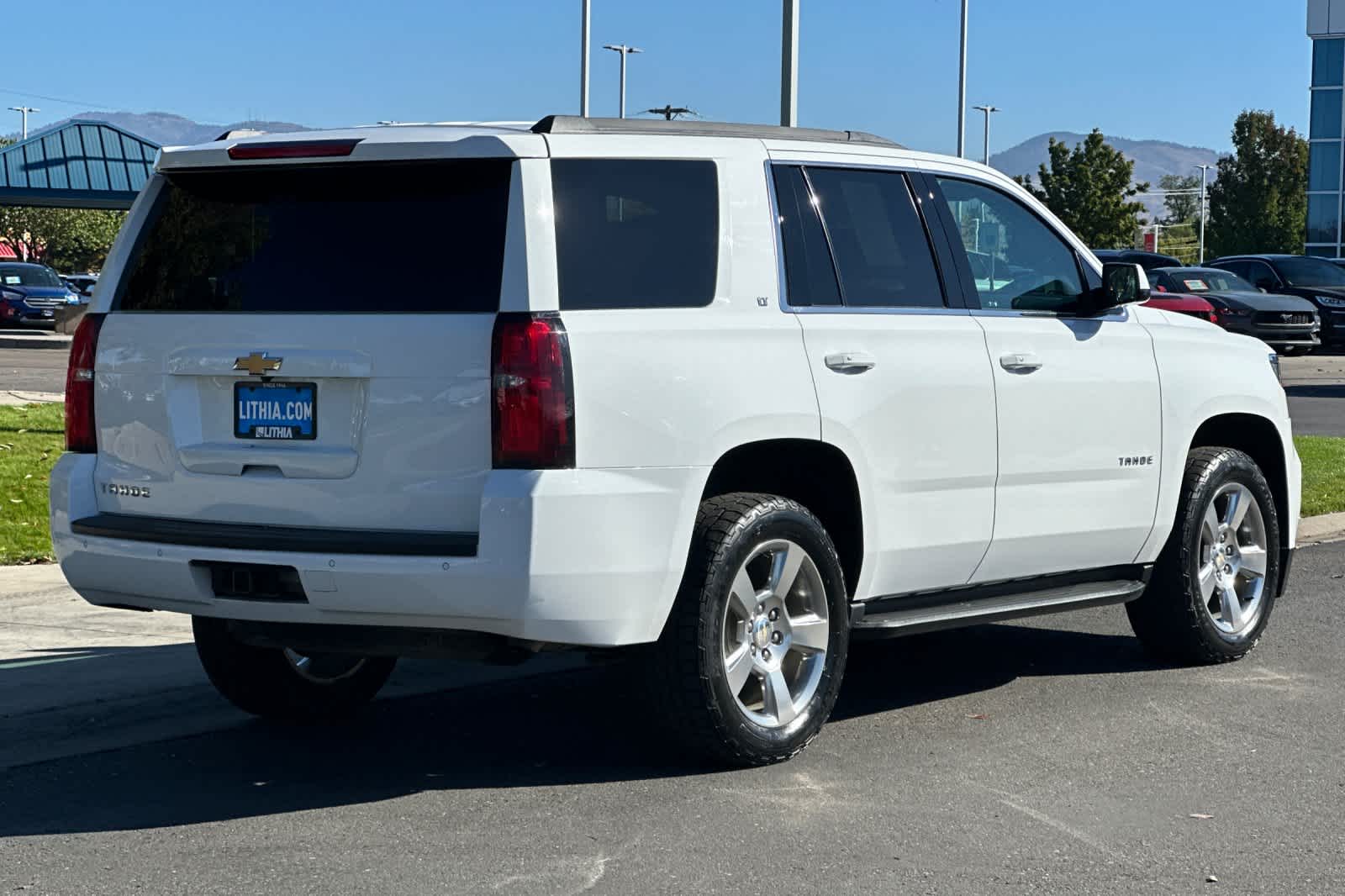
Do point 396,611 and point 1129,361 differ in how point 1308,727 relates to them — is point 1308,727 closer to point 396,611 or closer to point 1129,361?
point 1129,361

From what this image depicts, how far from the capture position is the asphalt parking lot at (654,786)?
4.98 meters

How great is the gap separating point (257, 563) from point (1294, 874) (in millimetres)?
3005

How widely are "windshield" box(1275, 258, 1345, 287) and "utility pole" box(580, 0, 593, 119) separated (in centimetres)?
1323

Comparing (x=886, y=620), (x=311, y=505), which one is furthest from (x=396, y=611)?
(x=886, y=620)

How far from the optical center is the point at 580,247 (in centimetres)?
565

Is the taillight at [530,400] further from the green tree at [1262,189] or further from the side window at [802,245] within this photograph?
the green tree at [1262,189]

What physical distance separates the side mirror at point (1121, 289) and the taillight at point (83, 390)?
3.66m

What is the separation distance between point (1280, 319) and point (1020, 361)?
2610 centimetres

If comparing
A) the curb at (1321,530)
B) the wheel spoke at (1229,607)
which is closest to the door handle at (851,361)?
the wheel spoke at (1229,607)

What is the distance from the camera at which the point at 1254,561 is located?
8.04 metres

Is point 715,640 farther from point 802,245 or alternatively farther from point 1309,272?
point 1309,272

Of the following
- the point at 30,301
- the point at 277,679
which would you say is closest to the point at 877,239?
the point at 277,679

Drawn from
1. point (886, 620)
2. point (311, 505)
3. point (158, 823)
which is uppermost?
point (311, 505)

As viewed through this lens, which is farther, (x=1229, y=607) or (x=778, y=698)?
(x=1229, y=607)
